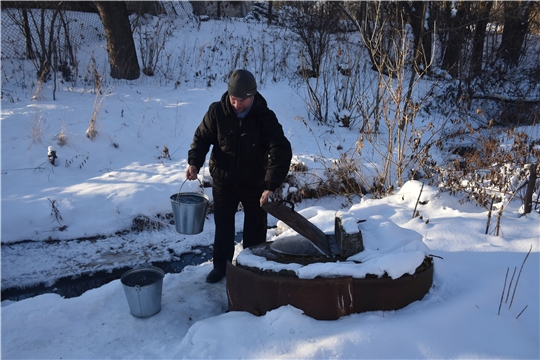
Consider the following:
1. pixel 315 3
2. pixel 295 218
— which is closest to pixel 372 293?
pixel 295 218

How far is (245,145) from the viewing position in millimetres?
3371

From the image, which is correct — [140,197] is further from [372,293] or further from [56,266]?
[372,293]

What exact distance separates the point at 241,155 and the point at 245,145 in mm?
89

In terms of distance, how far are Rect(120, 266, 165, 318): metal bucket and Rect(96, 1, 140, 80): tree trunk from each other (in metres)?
7.66

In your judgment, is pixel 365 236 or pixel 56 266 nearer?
pixel 365 236

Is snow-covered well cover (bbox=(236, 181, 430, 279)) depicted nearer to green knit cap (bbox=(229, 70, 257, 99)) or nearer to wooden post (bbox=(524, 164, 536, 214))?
green knit cap (bbox=(229, 70, 257, 99))

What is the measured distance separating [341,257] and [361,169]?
3.74 metres

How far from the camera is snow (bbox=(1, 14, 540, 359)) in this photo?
253 cm

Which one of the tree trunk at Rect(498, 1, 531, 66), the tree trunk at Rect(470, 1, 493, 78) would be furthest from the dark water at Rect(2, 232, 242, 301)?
the tree trunk at Rect(498, 1, 531, 66)

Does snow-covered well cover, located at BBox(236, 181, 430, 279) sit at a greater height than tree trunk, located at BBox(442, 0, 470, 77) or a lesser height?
lesser

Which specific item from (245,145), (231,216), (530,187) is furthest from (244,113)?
(530,187)

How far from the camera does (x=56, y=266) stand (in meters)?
4.38

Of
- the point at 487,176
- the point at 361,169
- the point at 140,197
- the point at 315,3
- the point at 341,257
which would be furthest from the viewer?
the point at 315,3

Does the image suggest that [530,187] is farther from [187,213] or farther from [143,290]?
[143,290]
